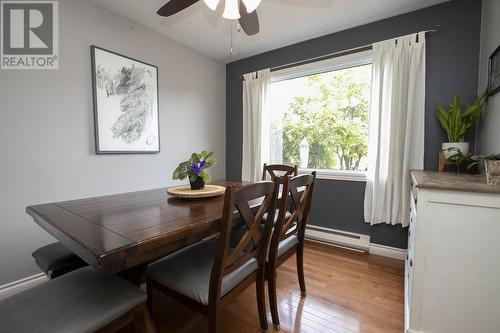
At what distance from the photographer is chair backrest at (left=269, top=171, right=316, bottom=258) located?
1.32 m

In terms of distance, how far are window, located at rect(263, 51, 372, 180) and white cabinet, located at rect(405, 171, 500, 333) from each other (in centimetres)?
142

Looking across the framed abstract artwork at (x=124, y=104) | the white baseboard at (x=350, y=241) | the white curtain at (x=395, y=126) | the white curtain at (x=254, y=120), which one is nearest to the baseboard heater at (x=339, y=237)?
the white baseboard at (x=350, y=241)

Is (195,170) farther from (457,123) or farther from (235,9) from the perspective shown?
(457,123)

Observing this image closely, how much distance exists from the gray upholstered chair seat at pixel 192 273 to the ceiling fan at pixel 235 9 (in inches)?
60.6

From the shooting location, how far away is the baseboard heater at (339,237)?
2.52 m

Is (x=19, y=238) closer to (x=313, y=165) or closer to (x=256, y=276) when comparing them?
(x=256, y=276)

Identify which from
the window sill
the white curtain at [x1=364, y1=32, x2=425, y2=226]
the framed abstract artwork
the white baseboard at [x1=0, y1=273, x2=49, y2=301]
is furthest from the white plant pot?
the white baseboard at [x1=0, y1=273, x2=49, y2=301]

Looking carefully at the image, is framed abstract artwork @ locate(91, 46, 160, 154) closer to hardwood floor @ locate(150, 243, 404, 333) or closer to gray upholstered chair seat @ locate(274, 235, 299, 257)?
hardwood floor @ locate(150, 243, 404, 333)

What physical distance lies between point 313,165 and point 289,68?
1.31 m

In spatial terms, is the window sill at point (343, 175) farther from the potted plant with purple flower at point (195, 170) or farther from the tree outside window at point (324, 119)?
the potted plant with purple flower at point (195, 170)

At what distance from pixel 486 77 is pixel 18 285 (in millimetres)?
4079

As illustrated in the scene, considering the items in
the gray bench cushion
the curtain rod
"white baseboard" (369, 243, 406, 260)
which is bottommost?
"white baseboard" (369, 243, 406, 260)

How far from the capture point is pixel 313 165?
9.92 feet

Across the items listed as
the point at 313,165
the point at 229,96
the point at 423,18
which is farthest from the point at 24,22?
the point at 423,18
